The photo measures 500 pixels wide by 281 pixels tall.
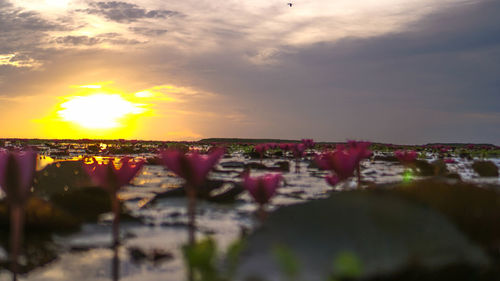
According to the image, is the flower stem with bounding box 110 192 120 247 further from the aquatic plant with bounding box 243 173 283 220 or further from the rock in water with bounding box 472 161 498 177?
the rock in water with bounding box 472 161 498 177

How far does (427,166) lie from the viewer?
820cm

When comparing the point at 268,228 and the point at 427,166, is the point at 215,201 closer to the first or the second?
the point at 268,228

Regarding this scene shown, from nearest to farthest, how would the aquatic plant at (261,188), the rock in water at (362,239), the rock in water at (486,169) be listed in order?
1. the rock in water at (362,239)
2. the aquatic plant at (261,188)
3. the rock in water at (486,169)

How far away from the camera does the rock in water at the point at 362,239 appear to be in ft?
4.90

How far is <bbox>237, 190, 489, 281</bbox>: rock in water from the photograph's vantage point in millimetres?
1494

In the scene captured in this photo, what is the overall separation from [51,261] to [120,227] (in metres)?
0.96

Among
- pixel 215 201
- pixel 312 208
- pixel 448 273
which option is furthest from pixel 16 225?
pixel 215 201

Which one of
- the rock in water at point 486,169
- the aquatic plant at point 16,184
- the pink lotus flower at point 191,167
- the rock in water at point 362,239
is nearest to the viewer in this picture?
the rock in water at point 362,239

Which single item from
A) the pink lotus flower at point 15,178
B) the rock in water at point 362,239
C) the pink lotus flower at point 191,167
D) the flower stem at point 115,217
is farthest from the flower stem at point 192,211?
the pink lotus flower at point 15,178

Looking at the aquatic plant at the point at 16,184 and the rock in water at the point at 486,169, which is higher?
the aquatic plant at the point at 16,184

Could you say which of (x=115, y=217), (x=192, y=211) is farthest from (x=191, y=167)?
(x=115, y=217)

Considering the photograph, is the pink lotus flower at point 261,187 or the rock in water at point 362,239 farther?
the pink lotus flower at point 261,187

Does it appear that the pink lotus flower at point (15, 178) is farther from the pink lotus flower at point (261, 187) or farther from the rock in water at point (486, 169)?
the rock in water at point (486, 169)

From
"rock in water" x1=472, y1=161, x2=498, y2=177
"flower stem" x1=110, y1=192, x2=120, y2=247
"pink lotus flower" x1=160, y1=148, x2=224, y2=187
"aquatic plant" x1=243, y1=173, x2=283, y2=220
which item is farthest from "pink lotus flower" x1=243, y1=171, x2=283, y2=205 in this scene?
"rock in water" x1=472, y1=161, x2=498, y2=177
